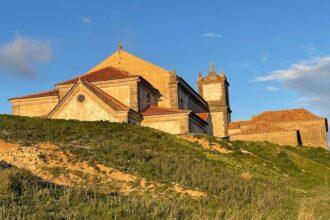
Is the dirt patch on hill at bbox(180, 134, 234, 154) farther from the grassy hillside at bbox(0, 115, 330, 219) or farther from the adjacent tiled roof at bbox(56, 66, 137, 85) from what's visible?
the adjacent tiled roof at bbox(56, 66, 137, 85)

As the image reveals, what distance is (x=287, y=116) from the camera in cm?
6141

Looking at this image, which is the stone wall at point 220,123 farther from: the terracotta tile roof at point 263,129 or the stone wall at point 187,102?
Answer: the terracotta tile roof at point 263,129

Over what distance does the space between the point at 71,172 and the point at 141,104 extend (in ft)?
69.8

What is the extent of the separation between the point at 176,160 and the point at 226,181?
4.37 metres

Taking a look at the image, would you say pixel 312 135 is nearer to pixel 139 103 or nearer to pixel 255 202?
pixel 139 103

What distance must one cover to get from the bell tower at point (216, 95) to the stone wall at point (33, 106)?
2154cm

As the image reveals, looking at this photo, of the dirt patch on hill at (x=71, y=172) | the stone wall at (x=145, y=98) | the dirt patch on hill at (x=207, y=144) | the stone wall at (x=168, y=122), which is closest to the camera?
the dirt patch on hill at (x=71, y=172)

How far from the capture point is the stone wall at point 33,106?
151ft

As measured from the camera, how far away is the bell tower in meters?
60.8

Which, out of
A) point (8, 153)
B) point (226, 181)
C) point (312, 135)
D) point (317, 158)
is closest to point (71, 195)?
point (226, 181)

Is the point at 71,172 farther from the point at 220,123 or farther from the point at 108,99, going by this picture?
the point at 220,123

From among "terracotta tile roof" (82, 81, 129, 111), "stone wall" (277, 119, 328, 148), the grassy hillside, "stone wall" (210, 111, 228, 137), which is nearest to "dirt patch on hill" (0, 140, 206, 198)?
the grassy hillside

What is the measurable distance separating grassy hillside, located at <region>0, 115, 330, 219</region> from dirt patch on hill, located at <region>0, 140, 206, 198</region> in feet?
1.03

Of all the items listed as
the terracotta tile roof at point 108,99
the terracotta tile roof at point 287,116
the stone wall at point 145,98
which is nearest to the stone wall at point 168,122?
the stone wall at point 145,98
